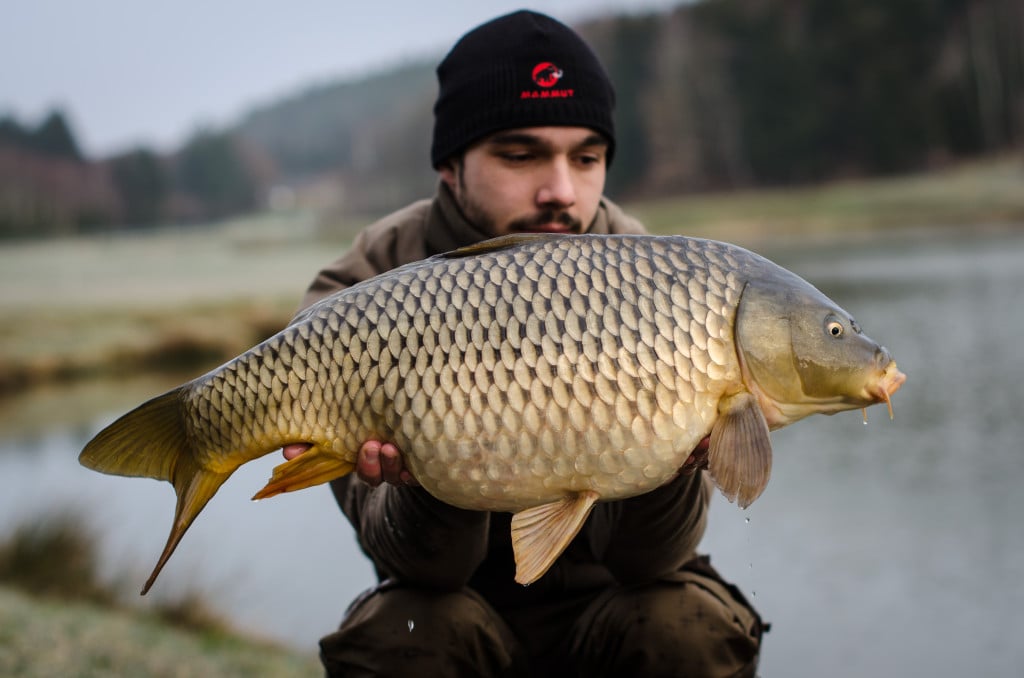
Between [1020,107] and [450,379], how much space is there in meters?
23.6

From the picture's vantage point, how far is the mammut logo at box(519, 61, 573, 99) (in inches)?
62.7

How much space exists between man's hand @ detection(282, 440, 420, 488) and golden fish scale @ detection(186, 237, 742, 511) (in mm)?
14

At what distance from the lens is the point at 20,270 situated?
9672mm

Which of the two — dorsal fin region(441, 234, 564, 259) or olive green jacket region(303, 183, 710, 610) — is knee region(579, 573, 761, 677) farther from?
dorsal fin region(441, 234, 564, 259)

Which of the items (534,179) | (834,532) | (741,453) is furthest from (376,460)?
(834,532)

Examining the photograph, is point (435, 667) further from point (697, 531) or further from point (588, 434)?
point (588, 434)

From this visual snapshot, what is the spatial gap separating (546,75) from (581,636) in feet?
2.94

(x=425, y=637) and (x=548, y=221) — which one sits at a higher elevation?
(x=548, y=221)

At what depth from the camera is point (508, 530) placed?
4.78ft

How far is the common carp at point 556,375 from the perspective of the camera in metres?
0.97

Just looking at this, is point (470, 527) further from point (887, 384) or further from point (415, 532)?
point (887, 384)

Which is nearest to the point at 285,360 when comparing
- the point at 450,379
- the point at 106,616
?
the point at 450,379

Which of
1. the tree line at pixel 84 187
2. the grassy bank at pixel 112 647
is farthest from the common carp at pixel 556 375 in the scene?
the tree line at pixel 84 187

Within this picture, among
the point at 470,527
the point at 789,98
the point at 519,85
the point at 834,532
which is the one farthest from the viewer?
the point at 789,98
